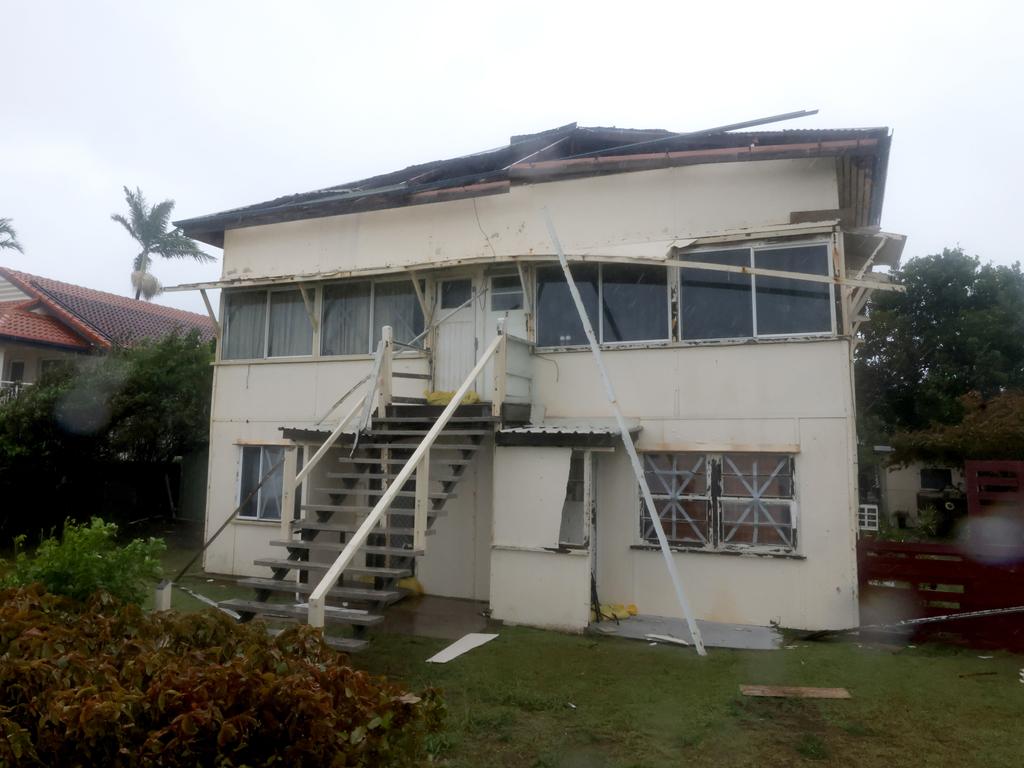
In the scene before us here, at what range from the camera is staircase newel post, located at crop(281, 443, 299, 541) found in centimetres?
735

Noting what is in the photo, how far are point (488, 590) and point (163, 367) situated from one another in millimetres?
8836

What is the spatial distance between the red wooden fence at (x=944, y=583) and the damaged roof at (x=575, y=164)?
15.1 ft

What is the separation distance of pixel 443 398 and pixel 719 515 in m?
3.95

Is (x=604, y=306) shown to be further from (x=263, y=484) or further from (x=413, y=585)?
(x=263, y=484)

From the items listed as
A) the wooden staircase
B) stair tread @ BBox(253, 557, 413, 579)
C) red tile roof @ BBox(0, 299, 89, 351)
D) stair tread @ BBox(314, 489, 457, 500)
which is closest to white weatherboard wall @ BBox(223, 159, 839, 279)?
the wooden staircase

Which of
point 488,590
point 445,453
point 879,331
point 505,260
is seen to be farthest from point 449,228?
point 879,331

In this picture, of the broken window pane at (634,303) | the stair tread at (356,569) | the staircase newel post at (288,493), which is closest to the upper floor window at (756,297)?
the broken window pane at (634,303)

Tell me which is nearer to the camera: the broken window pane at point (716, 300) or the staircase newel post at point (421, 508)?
the staircase newel post at point (421, 508)

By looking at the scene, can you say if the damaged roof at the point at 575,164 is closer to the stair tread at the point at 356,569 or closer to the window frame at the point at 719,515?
the window frame at the point at 719,515

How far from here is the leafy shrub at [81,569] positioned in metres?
5.39

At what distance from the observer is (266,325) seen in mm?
11281

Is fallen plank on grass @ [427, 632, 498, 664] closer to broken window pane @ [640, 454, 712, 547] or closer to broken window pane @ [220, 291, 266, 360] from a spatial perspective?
broken window pane @ [640, 454, 712, 547]

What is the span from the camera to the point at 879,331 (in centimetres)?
2866

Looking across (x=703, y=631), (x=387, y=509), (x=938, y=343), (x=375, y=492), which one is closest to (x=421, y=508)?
(x=387, y=509)
